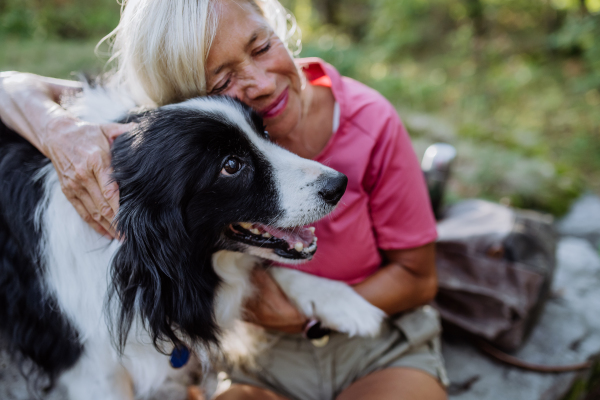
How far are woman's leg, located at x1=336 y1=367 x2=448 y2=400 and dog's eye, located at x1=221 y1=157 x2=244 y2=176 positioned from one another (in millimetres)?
878

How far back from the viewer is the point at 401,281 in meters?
1.66

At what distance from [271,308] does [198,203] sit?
541 millimetres

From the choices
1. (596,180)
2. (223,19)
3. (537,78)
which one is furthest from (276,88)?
(537,78)

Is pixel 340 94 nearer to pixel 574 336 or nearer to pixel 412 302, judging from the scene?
pixel 412 302

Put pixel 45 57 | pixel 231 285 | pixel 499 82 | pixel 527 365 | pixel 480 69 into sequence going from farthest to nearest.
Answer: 1. pixel 480 69
2. pixel 499 82
3. pixel 45 57
4. pixel 527 365
5. pixel 231 285

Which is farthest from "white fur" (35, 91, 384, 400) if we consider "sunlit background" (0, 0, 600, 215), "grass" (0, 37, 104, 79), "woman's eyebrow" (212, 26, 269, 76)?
"grass" (0, 37, 104, 79)

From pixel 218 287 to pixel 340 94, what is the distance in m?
0.83

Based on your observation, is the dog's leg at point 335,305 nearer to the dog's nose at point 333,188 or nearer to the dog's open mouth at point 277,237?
the dog's open mouth at point 277,237

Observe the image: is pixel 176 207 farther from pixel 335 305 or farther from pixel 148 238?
pixel 335 305

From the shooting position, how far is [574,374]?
2076mm

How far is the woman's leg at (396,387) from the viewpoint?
1.48m

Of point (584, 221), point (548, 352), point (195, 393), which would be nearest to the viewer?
point (195, 393)

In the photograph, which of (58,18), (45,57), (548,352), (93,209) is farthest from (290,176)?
(58,18)

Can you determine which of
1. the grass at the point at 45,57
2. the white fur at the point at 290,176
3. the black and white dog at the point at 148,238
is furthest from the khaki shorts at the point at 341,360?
the grass at the point at 45,57
